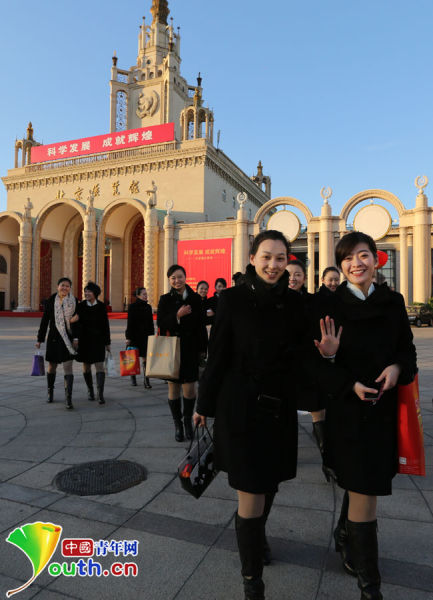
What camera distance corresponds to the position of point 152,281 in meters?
28.6

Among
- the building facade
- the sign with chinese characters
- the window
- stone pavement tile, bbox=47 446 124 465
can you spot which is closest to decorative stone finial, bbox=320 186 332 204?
the building facade

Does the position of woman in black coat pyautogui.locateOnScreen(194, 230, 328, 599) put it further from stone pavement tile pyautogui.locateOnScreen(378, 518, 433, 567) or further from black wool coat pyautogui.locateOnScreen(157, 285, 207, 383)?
black wool coat pyautogui.locateOnScreen(157, 285, 207, 383)

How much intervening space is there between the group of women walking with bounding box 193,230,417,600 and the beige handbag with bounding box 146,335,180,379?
2.14 metres

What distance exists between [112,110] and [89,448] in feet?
138

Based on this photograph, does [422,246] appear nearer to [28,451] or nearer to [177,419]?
[177,419]

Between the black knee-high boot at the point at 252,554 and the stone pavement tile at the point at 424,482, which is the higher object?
the black knee-high boot at the point at 252,554

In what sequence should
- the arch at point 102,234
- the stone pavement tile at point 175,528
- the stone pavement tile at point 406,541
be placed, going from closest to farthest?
1. the stone pavement tile at point 406,541
2. the stone pavement tile at point 175,528
3. the arch at point 102,234

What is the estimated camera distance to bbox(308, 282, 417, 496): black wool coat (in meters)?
1.86

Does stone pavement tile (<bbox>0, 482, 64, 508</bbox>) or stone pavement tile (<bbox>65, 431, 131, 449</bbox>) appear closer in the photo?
stone pavement tile (<bbox>0, 482, 64, 508</bbox>)

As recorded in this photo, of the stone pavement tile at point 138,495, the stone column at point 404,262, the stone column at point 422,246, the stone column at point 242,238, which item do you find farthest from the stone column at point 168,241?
the stone pavement tile at point 138,495

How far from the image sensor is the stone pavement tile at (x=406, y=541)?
7.31 feet

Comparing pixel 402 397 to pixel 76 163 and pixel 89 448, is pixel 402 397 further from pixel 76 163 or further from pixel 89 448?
pixel 76 163

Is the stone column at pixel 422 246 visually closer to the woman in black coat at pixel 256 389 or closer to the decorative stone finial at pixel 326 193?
the decorative stone finial at pixel 326 193

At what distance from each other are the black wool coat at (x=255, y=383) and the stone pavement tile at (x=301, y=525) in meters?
0.79
